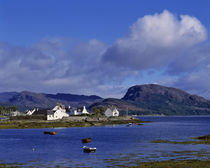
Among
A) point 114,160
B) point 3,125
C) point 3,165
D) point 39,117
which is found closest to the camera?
point 3,165

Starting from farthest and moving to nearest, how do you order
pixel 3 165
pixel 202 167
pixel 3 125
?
pixel 3 125 → pixel 3 165 → pixel 202 167

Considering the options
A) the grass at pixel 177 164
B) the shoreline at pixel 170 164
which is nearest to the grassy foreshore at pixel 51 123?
the shoreline at pixel 170 164

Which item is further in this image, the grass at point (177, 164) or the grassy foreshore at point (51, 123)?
the grassy foreshore at point (51, 123)

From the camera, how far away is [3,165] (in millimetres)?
53938

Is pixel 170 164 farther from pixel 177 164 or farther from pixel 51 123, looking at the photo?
pixel 51 123

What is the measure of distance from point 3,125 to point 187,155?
12165 centimetres

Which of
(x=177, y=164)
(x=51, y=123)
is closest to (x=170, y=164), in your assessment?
(x=177, y=164)

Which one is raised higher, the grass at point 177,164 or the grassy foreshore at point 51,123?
the grassy foreshore at point 51,123

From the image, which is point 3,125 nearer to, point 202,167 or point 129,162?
point 129,162

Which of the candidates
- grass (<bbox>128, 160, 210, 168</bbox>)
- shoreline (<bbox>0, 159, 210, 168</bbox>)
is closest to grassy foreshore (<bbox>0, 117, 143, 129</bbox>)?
shoreline (<bbox>0, 159, 210, 168</bbox>)

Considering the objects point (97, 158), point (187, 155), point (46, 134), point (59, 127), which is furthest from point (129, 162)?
point (59, 127)

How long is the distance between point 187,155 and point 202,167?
41.2 ft

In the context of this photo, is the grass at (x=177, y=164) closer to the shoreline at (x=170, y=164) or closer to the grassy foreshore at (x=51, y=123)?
the shoreline at (x=170, y=164)

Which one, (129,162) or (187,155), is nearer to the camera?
(129,162)
